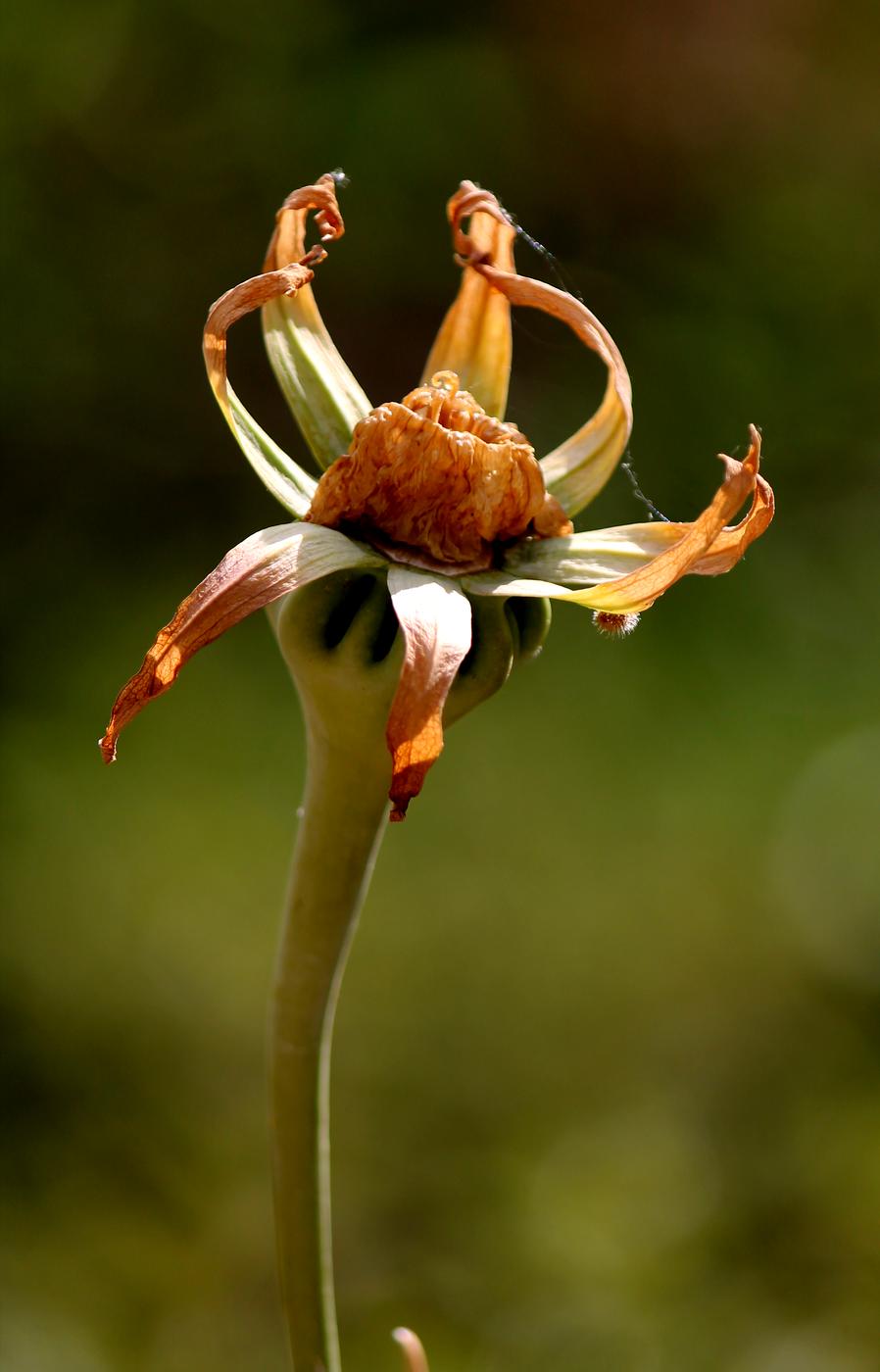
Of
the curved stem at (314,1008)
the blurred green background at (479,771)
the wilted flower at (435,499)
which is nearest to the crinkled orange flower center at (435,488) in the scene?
the wilted flower at (435,499)

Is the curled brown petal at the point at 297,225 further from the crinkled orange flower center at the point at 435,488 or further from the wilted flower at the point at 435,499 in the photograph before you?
the crinkled orange flower center at the point at 435,488

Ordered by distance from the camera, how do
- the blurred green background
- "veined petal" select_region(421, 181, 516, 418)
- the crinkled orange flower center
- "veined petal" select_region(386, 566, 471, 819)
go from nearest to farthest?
"veined petal" select_region(386, 566, 471, 819) < the crinkled orange flower center < "veined petal" select_region(421, 181, 516, 418) < the blurred green background

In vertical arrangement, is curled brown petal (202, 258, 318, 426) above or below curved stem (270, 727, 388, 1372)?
above

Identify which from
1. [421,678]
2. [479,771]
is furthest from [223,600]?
[479,771]

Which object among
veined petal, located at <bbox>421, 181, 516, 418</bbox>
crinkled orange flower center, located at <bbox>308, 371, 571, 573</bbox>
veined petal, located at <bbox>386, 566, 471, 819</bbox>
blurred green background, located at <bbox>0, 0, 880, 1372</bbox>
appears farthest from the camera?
blurred green background, located at <bbox>0, 0, 880, 1372</bbox>

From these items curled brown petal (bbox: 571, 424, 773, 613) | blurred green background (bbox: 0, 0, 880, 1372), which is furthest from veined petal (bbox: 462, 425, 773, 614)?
blurred green background (bbox: 0, 0, 880, 1372)

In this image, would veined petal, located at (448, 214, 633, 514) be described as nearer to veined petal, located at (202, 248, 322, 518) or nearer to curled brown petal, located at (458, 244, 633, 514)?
curled brown petal, located at (458, 244, 633, 514)
